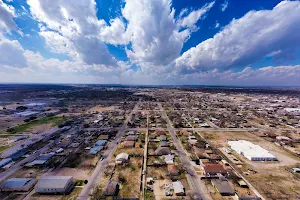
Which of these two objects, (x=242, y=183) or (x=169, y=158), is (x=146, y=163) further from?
(x=242, y=183)

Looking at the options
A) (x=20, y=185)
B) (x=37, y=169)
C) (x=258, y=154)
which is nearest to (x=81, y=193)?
(x=20, y=185)

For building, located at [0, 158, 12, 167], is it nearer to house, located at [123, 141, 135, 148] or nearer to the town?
the town

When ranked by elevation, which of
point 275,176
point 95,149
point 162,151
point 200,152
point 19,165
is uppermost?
point 162,151

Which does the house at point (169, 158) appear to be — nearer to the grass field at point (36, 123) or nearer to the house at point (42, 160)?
the house at point (42, 160)

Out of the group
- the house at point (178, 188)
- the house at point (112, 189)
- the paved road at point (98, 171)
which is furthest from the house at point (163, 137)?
the house at point (112, 189)

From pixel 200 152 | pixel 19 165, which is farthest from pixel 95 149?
pixel 200 152

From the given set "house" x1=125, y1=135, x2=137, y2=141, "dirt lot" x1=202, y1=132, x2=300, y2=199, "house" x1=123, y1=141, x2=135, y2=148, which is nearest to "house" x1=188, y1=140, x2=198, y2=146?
"dirt lot" x1=202, y1=132, x2=300, y2=199

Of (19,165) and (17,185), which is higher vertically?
(17,185)
